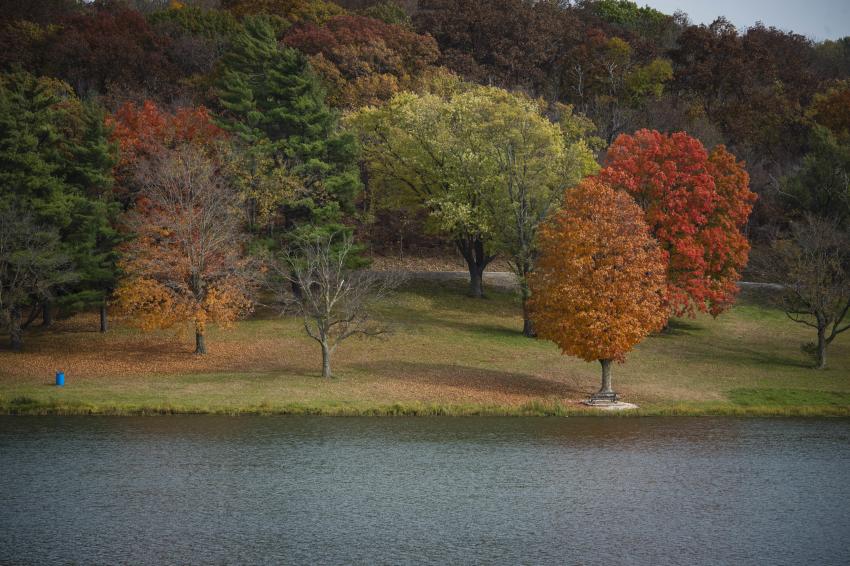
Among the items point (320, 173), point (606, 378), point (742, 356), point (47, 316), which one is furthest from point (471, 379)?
point (47, 316)

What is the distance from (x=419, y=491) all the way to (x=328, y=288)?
23295 mm

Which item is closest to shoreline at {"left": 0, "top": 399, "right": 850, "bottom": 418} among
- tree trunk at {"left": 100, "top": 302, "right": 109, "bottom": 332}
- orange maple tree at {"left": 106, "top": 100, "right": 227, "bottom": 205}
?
tree trunk at {"left": 100, "top": 302, "right": 109, "bottom": 332}

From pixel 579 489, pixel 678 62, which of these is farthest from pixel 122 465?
pixel 678 62

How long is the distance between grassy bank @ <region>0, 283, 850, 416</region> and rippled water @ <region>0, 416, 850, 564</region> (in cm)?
295

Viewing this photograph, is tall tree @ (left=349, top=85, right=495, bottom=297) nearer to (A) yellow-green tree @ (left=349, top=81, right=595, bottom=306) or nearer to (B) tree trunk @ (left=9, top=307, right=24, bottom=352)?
(A) yellow-green tree @ (left=349, top=81, right=595, bottom=306)

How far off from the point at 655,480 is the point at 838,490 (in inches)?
268

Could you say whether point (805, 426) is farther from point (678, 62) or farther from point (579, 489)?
point (678, 62)

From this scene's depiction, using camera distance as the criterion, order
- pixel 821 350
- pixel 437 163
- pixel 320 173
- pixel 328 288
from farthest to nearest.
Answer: pixel 437 163 → pixel 320 173 → pixel 821 350 → pixel 328 288

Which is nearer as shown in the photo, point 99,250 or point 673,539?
point 673,539

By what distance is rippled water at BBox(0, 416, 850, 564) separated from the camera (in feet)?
93.6

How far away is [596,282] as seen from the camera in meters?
52.2

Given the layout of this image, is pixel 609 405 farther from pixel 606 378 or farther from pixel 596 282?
pixel 596 282

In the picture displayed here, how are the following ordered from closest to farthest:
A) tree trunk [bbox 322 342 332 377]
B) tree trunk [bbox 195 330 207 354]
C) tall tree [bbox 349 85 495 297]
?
tree trunk [bbox 322 342 332 377], tree trunk [bbox 195 330 207 354], tall tree [bbox 349 85 495 297]

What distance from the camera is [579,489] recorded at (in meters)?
35.6
